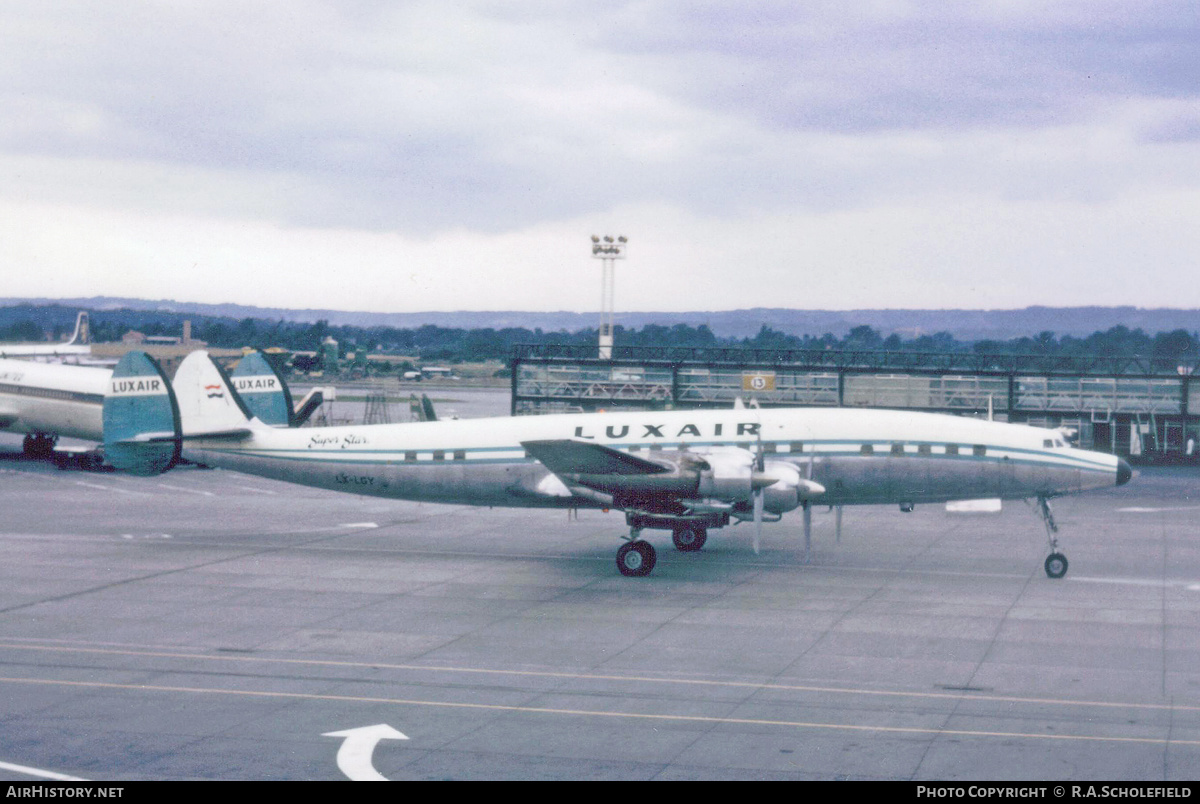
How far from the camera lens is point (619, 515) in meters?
40.5

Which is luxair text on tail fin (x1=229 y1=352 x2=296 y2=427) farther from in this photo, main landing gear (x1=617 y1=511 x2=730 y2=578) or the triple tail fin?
the triple tail fin

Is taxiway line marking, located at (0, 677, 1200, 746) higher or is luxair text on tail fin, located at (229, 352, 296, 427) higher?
luxair text on tail fin, located at (229, 352, 296, 427)

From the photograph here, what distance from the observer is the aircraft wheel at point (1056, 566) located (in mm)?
28453

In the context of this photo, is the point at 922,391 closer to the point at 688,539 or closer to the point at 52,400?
the point at 688,539

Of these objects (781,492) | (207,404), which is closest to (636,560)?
(781,492)

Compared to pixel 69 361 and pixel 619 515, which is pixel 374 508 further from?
pixel 69 361

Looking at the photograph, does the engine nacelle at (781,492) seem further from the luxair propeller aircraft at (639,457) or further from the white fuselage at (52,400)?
the white fuselage at (52,400)

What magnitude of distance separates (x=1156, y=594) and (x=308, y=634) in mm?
18667

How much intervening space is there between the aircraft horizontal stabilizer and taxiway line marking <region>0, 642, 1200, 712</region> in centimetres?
828

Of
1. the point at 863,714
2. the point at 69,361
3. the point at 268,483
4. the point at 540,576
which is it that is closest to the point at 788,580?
the point at 540,576

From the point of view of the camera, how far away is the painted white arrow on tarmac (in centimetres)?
1452

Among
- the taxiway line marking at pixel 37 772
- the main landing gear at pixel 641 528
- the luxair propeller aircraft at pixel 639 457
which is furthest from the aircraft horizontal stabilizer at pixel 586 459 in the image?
the taxiway line marking at pixel 37 772

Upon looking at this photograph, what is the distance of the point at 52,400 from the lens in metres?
52.8

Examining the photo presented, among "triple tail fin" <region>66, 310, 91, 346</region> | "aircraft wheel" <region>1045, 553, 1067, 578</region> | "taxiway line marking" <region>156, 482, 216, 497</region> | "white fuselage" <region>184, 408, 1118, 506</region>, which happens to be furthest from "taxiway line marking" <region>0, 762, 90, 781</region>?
"triple tail fin" <region>66, 310, 91, 346</region>
